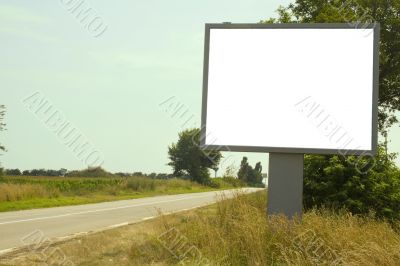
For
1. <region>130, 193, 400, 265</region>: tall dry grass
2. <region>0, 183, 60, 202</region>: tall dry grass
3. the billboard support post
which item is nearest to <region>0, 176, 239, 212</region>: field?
<region>0, 183, 60, 202</region>: tall dry grass

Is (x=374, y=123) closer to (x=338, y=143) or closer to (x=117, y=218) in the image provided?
(x=338, y=143)

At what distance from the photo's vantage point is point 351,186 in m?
13.4

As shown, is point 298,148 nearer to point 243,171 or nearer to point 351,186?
point 351,186

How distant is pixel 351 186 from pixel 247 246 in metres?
5.94

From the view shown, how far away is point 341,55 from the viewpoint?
33.5ft

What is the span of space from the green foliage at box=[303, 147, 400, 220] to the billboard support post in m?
3.15

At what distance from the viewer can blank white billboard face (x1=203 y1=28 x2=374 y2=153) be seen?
1007cm

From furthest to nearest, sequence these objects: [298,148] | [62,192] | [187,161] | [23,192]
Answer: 1. [187,161]
2. [62,192]
3. [23,192]
4. [298,148]

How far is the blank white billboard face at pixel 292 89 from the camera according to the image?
10.1 metres

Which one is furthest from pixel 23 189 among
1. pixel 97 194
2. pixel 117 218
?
pixel 117 218

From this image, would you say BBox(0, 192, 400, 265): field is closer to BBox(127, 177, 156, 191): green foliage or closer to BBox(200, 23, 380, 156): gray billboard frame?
BBox(200, 23, 380, 156): gray billboard frame

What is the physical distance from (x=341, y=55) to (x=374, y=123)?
1.43 m

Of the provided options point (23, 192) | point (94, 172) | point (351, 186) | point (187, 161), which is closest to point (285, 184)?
point (351, 186)

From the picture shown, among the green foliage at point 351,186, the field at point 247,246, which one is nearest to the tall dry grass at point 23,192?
the field at point 247,246
